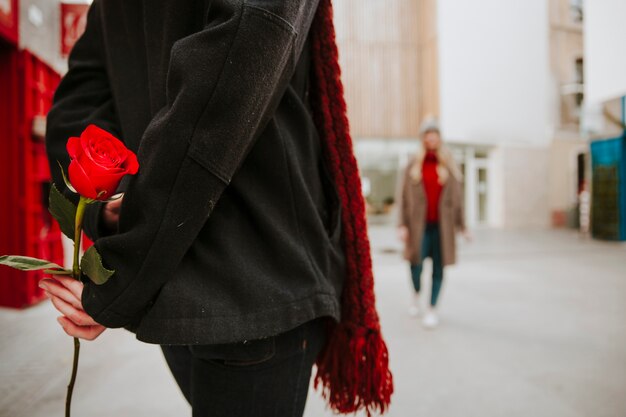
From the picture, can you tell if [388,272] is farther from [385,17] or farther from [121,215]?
[385,17]

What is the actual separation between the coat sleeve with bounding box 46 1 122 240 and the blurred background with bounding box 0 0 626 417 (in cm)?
217

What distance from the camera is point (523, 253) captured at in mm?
9039

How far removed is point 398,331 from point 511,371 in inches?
44.5

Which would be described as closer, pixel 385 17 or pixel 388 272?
pixel 388 272

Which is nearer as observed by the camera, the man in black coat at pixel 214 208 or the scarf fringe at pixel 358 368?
the man in black coat at pixel 214 208

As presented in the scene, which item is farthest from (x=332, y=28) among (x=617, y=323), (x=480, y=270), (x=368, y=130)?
(x=368, y=130)

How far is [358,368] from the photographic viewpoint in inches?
36.7

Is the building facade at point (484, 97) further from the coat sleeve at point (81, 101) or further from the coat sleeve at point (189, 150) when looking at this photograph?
the coat sleeve at point (189, 150)

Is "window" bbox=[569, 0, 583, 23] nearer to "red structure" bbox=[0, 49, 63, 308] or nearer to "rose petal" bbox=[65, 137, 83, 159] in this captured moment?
"red structure" bbox=[0, 49, 63, 308]

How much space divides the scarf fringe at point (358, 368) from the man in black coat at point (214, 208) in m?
0.08

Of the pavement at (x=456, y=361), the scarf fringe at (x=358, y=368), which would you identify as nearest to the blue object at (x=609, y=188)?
the pavement at (x=456, y=361)

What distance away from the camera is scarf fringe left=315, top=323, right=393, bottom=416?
36.7 inches

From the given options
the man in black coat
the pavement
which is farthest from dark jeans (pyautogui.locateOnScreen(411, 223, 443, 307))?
the man in black coat

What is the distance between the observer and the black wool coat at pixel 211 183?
655 millimetres
